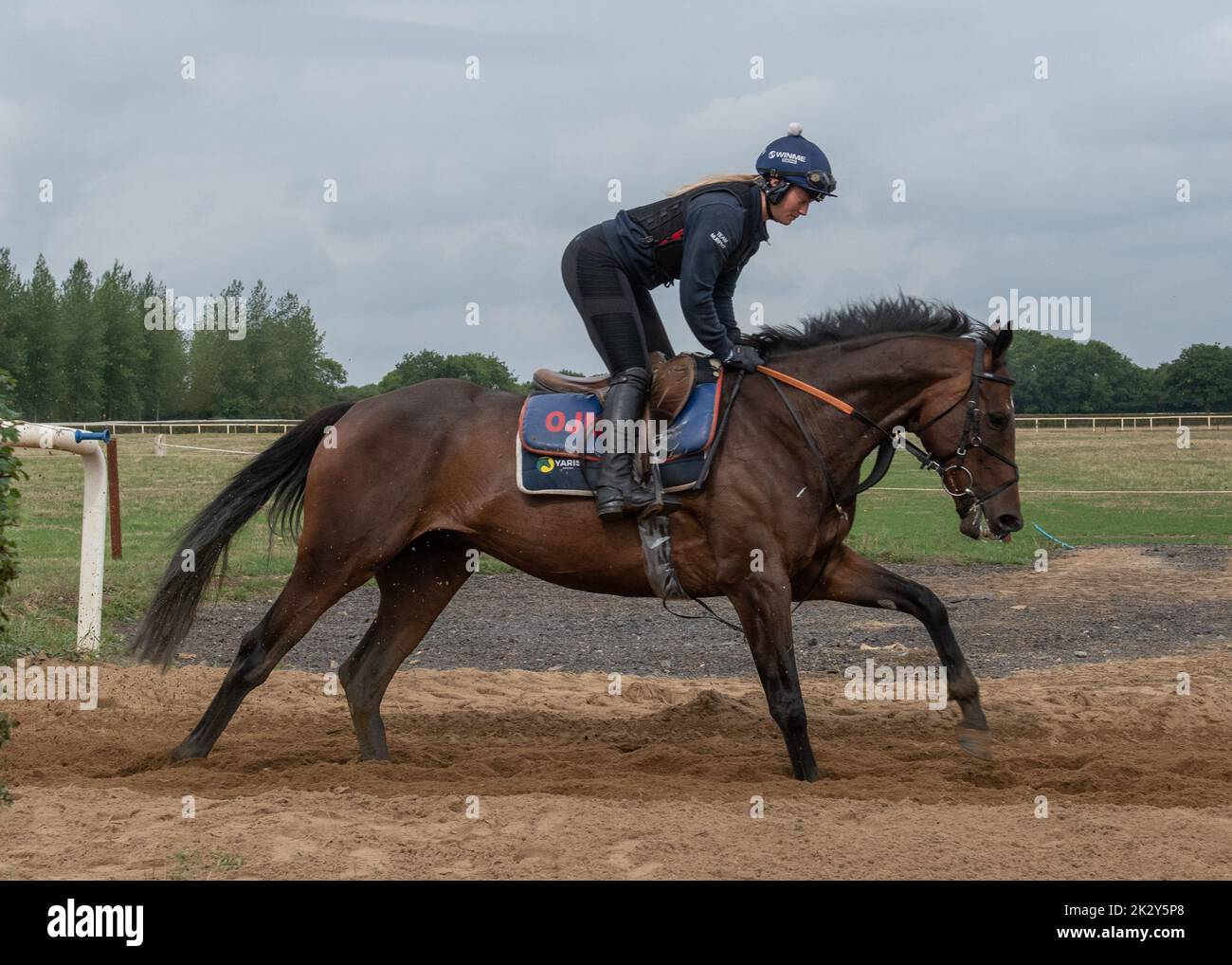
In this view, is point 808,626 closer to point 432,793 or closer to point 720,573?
point 720,573

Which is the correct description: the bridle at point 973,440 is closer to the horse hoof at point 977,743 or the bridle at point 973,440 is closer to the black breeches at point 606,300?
the horse hoof at point 977,743

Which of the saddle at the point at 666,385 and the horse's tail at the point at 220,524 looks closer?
the saddle at the point at 666,385

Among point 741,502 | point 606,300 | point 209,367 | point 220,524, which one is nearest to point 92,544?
point 220,524

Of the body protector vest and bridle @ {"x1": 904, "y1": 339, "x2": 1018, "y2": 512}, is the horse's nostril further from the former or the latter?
the body protector vest

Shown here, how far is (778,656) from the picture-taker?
264 inches

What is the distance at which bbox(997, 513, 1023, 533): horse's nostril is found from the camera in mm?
6926

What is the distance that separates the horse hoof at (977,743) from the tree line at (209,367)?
47.3 meters

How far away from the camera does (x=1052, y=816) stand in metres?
5.75

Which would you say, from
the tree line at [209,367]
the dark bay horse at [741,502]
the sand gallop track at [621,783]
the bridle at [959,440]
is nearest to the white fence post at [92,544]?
the sand gallop track at [621,783]

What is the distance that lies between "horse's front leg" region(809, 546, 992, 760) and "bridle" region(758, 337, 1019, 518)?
389 millimetres

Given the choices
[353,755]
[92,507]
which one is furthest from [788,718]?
[92,507]

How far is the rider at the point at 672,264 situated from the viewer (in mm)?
6863

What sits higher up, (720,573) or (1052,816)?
(720,573)
